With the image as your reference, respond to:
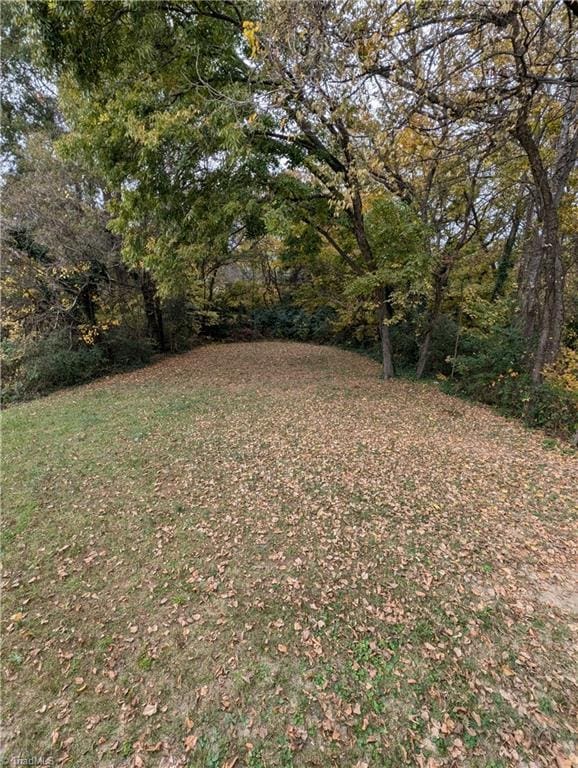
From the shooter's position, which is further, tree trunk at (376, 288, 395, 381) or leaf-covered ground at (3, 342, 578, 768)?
tree trunk at (376, 288, 395, 381)

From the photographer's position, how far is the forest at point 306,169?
394 centimetres

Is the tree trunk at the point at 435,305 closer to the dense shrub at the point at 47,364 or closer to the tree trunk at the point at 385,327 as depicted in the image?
the tree trunk at the point at 385,327

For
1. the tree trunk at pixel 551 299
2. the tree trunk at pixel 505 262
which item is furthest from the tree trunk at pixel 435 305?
the tree trunk at pixel 505 262

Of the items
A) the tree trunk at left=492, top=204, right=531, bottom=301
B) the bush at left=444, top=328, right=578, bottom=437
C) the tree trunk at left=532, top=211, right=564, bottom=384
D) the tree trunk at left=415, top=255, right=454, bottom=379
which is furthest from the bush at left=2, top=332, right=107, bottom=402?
the tree trunk at left=492, top=204, right=531, bottom=301

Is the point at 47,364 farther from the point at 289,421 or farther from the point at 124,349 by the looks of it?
the point at 289,421

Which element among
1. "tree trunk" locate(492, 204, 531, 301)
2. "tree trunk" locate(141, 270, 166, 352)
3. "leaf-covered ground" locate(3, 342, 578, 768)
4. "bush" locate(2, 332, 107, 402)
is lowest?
"leaf-covered ground" locate(3, 342, 578, 768)

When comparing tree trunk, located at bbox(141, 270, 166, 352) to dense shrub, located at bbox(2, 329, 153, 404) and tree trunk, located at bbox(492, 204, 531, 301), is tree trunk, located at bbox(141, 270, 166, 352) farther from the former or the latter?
tree trunk, located at bbox(492, 204, 531, 301)

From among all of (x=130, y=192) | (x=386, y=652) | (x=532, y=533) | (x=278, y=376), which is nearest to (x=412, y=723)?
(x=386, y=652)

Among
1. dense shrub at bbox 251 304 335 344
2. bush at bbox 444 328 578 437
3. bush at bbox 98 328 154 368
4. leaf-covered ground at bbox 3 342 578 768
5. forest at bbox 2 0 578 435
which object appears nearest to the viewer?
leaf-covered ground at bbox 3 342 578 768

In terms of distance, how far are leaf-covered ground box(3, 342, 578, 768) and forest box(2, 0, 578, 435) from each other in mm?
3471

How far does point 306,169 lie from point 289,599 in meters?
7.83

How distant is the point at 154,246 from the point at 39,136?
3934 mm

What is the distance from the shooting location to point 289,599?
292cm

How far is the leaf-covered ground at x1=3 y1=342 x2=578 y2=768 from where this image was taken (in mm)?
2053
